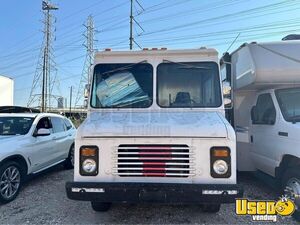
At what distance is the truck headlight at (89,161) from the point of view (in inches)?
137

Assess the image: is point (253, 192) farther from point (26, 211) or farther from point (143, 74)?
point (26, 211)

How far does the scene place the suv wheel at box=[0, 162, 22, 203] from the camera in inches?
188

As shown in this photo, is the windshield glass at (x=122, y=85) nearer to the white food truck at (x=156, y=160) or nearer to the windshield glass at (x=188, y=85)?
the windshield glass at (x=188, y=85)

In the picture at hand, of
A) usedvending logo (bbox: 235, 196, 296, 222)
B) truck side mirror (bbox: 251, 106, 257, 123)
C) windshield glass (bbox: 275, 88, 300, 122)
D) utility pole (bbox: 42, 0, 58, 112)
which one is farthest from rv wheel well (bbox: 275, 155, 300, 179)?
utility pole (bbox: 42, 0, 58, 112)

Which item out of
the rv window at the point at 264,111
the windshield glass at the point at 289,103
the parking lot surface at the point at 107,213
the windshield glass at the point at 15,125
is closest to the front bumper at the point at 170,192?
the parking lot surface at the point at 107,213

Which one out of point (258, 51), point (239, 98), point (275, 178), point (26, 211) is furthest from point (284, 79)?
point (26, 211)

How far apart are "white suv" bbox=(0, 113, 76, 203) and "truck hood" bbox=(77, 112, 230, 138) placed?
2.16 metres

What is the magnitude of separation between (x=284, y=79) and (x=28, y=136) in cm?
548

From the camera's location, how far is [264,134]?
5.15m

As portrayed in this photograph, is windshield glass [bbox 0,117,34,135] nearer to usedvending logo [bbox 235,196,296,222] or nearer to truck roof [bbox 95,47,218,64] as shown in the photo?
truck roof [bbox 95,47,218,64]

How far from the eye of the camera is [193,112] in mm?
4281

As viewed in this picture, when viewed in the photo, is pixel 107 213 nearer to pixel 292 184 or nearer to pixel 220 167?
pixel 220 167

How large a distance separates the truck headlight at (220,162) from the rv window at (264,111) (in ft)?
6.45

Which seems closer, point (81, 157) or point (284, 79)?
point (81, 157)
